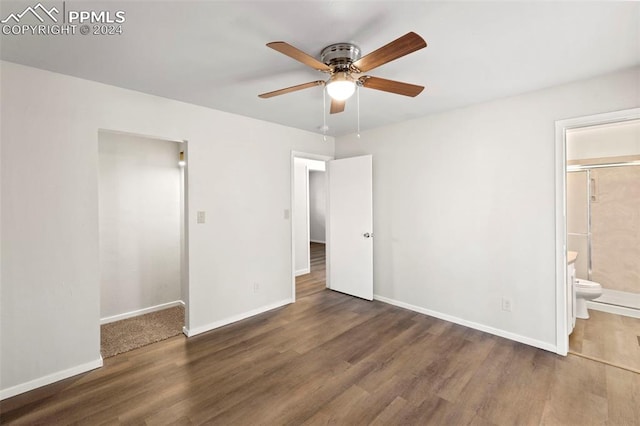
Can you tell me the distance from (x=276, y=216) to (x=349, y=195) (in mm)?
1174

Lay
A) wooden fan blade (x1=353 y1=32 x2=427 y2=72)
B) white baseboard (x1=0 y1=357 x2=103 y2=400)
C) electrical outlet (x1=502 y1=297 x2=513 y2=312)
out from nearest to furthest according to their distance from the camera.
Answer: wooden fan blade (x1=353 y1=32 x2=427 y2=72) < white baseboard (x1=0 y1=357 x2=103 y2=400) < electrical outlet (x1=502 y1=297 x2=513 y2=312)

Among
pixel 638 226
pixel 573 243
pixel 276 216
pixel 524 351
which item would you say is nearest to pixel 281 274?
pixel 276 216

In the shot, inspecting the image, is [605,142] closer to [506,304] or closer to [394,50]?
[506,304]

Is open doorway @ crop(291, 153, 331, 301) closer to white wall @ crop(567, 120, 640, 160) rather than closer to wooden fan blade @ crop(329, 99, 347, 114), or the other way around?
wooden fan blade @ crop(329, 99, 347, 114)

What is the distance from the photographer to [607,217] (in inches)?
155

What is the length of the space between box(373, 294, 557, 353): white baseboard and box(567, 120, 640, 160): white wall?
2.62 meters

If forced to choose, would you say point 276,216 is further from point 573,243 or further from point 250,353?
point 573,243

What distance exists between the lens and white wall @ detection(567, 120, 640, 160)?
3664 mm

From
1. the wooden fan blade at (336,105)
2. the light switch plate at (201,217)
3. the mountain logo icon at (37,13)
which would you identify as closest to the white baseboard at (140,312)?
the light switch plate at (201,217)

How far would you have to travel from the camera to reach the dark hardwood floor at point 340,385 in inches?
74.4

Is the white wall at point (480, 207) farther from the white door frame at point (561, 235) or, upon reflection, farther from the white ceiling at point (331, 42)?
the white ceiling at point (331, 42)

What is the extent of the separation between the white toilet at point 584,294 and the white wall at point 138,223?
16.8ft

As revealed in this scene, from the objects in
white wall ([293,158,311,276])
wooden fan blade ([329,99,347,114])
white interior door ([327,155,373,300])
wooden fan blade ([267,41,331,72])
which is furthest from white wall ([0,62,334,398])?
white wall ([293,158,311,276])

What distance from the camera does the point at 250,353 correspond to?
2.69m
